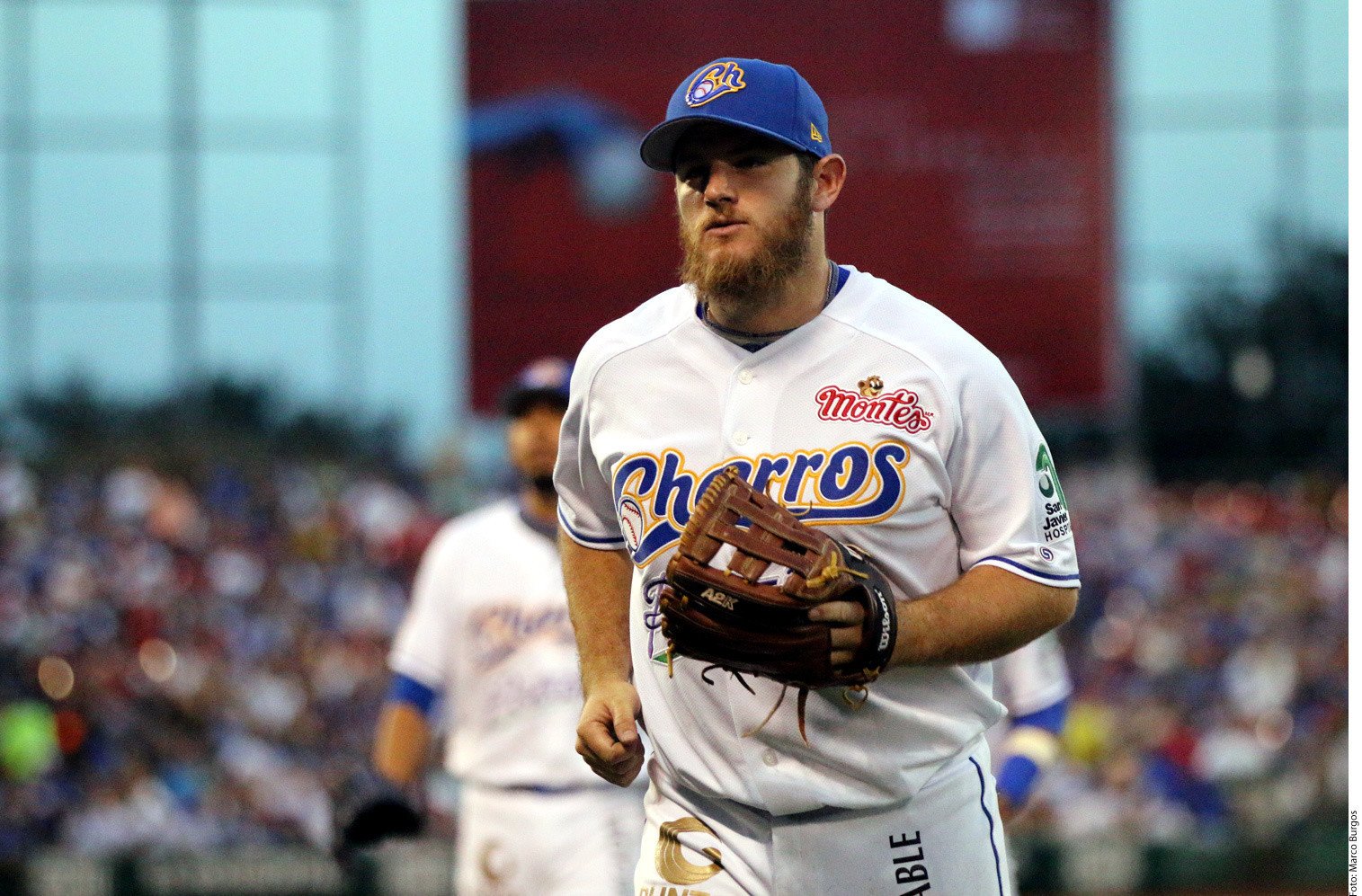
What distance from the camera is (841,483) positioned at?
10.1 ft

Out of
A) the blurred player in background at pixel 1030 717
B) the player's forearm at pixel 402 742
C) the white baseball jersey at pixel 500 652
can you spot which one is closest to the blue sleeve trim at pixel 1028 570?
the blurred player in background at pixel 1030 717

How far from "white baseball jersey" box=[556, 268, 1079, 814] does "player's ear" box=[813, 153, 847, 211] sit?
0.16 meters

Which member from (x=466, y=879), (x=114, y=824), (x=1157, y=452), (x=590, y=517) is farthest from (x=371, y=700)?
(x=1157, y=452)

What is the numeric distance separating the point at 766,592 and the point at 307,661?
13.0m

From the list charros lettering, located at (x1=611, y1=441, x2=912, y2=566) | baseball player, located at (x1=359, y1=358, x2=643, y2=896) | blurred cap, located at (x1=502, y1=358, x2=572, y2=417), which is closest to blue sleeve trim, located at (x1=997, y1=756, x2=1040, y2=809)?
baseball player, located at (x1=359, y1=358, x2=643, y2=896)

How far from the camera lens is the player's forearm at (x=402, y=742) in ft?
18.7

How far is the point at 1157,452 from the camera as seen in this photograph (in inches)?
990

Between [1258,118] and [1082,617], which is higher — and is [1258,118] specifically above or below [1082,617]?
above

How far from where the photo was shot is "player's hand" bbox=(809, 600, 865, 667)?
2.87 metres

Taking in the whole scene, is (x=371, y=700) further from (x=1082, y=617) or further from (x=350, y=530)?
(x=1082, y=617)

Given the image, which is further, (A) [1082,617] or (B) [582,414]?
(A) [1082,617]

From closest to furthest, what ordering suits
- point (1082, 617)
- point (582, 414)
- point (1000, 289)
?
point (582, 414) < point (1082, 617) < point (1000, 289)

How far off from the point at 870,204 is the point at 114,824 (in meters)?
10.4

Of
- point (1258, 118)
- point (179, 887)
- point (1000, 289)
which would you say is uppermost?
point (1258, 118)
